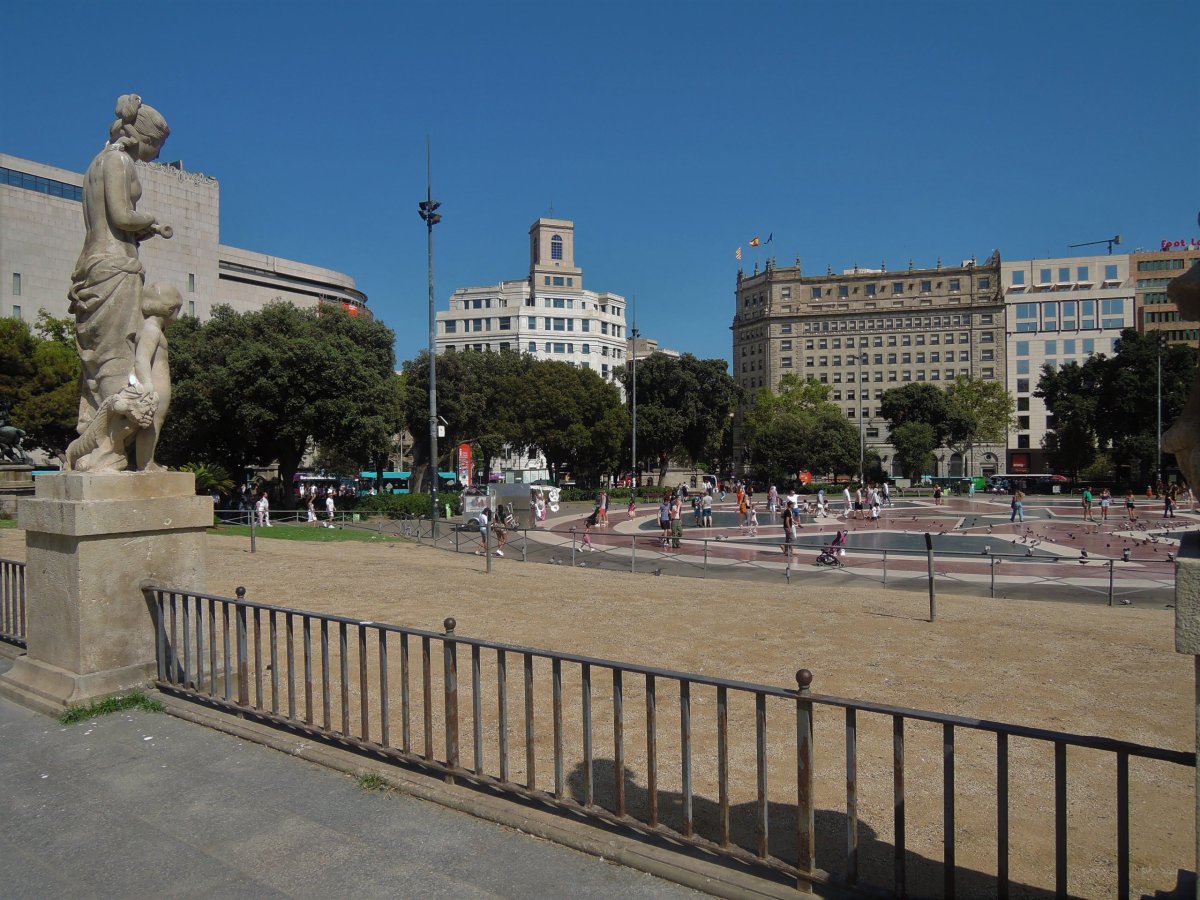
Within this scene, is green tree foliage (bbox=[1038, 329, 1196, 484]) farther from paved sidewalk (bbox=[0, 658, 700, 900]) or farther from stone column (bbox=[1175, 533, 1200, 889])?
paved sidewalk (bbox=[0, 658, 700, 900])

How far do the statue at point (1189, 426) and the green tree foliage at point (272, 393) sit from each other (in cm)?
3544

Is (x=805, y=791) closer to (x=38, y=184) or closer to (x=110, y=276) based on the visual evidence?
(x=110, y=276)

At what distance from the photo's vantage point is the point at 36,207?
195 ft

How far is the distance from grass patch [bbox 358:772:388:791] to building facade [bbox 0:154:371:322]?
4722 centimetres

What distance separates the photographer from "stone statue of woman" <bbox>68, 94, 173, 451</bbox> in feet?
20.2

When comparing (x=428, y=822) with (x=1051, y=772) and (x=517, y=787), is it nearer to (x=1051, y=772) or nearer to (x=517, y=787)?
(x=517, y=787)

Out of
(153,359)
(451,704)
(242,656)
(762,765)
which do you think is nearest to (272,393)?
(153,359)

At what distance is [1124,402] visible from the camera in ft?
213

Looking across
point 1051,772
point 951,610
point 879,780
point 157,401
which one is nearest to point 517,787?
point 879,780

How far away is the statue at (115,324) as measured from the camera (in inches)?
238

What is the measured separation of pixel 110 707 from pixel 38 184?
239 feet

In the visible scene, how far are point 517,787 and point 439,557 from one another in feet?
53.5

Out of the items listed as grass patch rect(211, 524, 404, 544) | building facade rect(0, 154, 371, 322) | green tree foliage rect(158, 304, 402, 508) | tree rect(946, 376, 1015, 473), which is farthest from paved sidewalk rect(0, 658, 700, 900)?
tree rect(946, 376, 1015, 473)

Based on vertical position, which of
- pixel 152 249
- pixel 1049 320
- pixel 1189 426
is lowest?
pixel 1189 426
